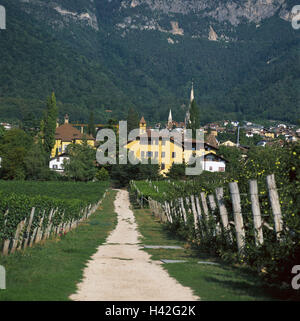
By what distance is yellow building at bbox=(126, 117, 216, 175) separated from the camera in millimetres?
103312

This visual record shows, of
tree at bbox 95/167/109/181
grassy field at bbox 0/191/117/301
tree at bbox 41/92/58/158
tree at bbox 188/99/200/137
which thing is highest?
tree at bbox 188/99/200/137

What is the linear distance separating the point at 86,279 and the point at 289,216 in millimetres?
4828

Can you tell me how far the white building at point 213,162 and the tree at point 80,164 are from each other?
21.6 metres

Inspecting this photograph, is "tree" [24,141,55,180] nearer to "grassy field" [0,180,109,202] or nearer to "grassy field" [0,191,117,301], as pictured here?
"grassy field" [0,180,109,202]

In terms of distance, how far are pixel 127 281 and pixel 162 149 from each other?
303ft

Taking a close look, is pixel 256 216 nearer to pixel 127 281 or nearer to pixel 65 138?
pixel 127 281

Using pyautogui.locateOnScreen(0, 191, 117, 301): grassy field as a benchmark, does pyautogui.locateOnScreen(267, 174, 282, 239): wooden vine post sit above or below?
above

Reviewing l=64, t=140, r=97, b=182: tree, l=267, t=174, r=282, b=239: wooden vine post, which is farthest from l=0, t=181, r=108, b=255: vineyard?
l=64, t=140, r=97, b=182: tree

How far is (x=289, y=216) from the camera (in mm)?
11445

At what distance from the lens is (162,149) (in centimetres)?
10419

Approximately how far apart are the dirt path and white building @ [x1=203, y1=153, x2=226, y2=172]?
84.4 metres
